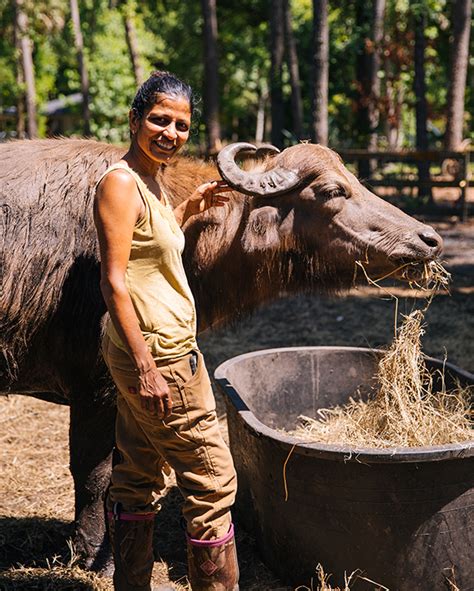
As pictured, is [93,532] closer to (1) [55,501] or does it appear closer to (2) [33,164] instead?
(1) [55,501]

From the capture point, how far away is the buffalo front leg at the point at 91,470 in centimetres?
407

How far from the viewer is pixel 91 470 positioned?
4.20m

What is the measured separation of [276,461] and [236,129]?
153 ft

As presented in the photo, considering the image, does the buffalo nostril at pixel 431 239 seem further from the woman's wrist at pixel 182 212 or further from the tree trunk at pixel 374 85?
the tree trunk at pixel 374 85

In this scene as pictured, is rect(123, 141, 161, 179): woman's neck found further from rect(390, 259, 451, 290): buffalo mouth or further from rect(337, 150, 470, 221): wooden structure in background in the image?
rect(337, 150, 470, 221): wooden structure in background

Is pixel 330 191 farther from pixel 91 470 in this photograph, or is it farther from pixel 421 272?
pixel 91 470

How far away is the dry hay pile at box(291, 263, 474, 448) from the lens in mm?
3855

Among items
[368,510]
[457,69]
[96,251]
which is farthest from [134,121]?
[457,69]

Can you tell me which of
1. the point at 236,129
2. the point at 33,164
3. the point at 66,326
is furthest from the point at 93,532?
the point at 236,129

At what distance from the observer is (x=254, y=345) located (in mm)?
8336

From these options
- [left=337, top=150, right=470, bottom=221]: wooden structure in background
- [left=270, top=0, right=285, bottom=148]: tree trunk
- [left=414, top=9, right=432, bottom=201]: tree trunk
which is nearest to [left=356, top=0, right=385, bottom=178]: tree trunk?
[left=337, top=150, right=470, bottom=221]: wooden structure in background

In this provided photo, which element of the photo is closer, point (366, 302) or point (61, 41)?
point (366, 302)

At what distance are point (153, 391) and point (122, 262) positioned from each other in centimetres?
49

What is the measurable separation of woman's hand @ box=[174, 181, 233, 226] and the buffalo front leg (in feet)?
3.48
